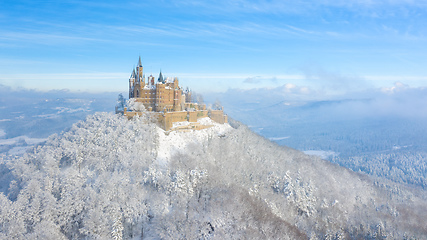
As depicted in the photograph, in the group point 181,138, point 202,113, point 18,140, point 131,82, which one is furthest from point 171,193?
point 18,140

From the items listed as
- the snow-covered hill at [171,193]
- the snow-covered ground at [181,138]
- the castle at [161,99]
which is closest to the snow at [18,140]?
the snow-covered hill at [171,193]

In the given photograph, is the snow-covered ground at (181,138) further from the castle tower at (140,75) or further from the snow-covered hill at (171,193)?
the castle tower at (140,75)

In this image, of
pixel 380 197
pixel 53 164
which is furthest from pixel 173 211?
pixel 380 197

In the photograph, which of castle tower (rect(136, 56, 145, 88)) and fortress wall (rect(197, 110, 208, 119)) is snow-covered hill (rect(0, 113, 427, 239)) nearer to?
fortress wall (rect(197, 110, 208, 119))

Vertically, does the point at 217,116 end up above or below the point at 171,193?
above

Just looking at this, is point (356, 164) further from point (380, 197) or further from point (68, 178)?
point (68, 178)

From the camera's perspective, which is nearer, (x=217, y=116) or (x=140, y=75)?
(x=140, y=75)

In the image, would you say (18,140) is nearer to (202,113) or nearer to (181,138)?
(202,113)
